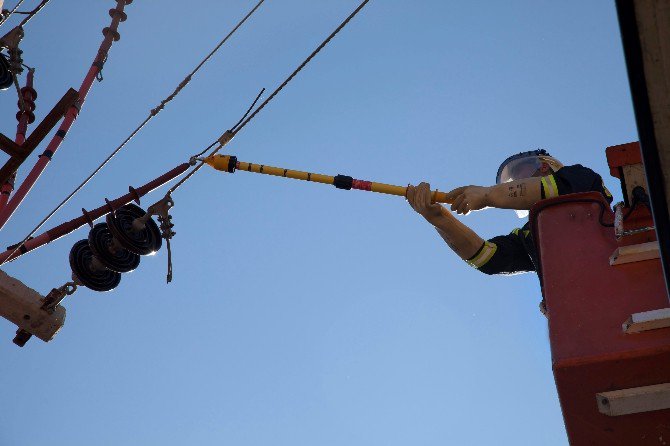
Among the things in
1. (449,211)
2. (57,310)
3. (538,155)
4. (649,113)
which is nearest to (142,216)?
(57,310)

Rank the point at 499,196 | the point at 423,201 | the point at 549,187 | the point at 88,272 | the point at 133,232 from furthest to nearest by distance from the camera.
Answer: the point at 88,272
the point at 133,232
the point at 423,201
the point at 499,196
the point at 549,187

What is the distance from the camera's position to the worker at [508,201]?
6098 mm

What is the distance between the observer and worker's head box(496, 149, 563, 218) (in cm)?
722

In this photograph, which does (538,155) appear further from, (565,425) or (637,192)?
(565,425)

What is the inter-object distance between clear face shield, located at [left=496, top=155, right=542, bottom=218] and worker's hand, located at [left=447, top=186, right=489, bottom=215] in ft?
3.31

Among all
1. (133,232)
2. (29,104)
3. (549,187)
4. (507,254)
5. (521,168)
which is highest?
(29,104)

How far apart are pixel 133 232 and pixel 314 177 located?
175 centimetres

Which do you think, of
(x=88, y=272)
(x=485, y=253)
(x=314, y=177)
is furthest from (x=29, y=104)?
(x=485, y=253)

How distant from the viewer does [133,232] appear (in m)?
7.61

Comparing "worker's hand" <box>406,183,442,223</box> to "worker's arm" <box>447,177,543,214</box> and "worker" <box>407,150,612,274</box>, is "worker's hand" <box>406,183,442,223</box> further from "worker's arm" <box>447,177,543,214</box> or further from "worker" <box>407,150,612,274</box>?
"worker's arm" <box>447,177,543,214</box>

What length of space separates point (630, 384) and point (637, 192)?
110cm

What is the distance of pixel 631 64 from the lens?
2.86 meters

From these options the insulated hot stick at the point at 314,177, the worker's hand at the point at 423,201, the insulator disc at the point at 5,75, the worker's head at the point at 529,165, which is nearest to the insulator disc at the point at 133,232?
the insulated hot stick at the point at 314,177

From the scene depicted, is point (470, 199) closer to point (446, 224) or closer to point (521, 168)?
point (446, 224)
